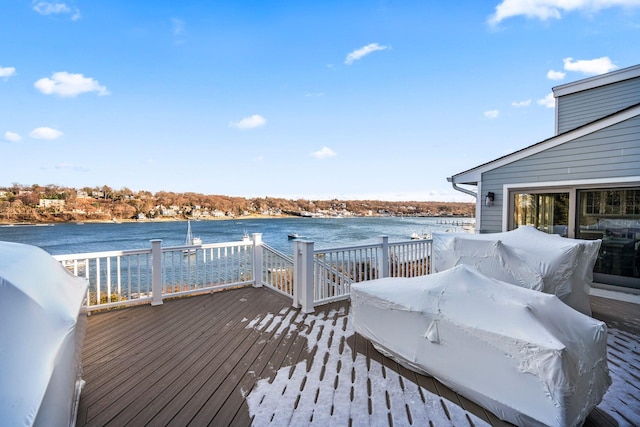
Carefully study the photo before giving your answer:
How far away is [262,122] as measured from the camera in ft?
44.7

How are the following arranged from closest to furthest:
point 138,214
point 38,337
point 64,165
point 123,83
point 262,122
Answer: point 38,337 < point 123,83 < point 262,122 < point 64,165 < point 138,214

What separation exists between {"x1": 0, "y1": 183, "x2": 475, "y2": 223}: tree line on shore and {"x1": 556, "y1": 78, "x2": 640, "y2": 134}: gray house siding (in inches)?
356

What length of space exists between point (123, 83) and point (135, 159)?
9.52m

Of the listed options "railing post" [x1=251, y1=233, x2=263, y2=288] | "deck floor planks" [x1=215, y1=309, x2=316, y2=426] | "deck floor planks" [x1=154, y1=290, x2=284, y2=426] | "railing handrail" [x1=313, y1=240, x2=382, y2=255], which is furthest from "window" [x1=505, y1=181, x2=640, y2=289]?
"deck floor planks" [x1=154, y1=290, x2=284, y2=426]

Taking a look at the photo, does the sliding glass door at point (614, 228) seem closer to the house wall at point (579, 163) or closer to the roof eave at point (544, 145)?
the house wall at point (579, 163)

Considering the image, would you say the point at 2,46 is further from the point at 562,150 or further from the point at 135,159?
the point at 562,150

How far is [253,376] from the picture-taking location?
2.57 meters

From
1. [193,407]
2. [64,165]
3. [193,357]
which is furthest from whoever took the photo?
[64,165]

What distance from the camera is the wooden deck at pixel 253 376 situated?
2.04m

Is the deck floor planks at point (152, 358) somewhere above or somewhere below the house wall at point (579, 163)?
below

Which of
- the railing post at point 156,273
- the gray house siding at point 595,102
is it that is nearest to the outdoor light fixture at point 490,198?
the gray house siding at point 595,102

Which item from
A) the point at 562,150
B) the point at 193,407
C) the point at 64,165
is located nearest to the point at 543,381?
the point at 193,407

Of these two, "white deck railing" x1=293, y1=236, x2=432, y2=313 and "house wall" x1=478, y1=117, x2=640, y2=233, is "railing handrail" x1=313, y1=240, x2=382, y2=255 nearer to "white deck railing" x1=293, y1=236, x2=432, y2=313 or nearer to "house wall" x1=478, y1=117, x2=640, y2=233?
"white deck railing" x1=293, y1=236, x2=432, y2=313

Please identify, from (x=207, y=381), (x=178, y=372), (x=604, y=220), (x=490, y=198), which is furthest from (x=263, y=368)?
(x=604, y=220)
